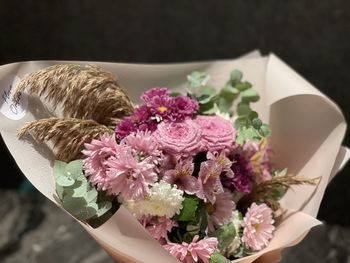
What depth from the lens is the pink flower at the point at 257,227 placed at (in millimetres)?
766

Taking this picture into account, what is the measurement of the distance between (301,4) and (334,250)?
20.7 inches

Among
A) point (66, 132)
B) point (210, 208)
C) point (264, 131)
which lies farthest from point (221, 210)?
point (66, 132)

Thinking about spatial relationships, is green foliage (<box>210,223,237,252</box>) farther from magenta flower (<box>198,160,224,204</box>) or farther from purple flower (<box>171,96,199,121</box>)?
purple flower (<box>171,96,199,121</box>)

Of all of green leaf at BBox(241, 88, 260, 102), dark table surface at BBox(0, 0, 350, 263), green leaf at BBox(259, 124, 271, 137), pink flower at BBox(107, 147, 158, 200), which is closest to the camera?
pink flower at BBox(107, 147, 158, 200)

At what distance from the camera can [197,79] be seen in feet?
2.92

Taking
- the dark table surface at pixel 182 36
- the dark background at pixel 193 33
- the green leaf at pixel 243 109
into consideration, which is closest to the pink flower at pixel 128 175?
the green leaf at pixel 243 109

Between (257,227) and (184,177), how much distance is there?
14cm

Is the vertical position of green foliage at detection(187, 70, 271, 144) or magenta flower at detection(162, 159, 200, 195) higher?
green foliage at detection(187, 70, 271, 144)

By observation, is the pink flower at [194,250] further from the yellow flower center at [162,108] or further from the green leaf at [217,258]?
the yellow flower center at [162,108]

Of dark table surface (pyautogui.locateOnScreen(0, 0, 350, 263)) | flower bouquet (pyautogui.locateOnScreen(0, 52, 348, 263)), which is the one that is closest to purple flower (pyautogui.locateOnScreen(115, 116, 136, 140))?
flower bouquet (pyautogui.locateOnScreen(0, 52, 348, 263))

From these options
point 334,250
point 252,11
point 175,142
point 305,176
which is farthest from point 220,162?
point 252,11

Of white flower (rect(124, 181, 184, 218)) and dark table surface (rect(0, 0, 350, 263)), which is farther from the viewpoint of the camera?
dark table surface (rect(0, 0, 350, 263))

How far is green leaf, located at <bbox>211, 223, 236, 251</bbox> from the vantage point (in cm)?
75

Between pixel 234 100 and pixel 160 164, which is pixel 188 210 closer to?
pixel 160 164
